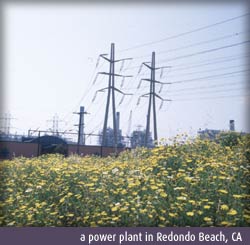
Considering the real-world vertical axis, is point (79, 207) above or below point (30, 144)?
below

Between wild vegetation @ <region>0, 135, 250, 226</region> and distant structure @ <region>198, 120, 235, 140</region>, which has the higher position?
distant structure @ <region>198, 120, 235, 140</region>

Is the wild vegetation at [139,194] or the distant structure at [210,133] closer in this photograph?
the wild vegetation at [139,194]

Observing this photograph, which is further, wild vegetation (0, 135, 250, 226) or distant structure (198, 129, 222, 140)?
distant structure (198, 129, 222, 140)

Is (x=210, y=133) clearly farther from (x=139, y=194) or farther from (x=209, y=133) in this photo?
(x=139, y=194)

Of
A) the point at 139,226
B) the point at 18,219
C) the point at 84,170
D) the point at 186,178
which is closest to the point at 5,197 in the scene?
the point at 18,219

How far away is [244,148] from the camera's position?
468 centimetres

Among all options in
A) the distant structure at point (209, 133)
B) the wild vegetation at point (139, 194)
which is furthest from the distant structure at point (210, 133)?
the wild vegetation at point (139, 194)

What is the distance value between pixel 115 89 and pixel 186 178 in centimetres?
Answer: 270

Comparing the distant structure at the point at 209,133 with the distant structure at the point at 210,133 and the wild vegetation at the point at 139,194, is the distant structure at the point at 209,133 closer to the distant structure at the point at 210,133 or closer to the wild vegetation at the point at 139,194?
the distant structure at the point at 210,133

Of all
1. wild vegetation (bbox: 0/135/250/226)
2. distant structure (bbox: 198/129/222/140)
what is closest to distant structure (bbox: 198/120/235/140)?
distant structure (bbox: 198/129/222/140)

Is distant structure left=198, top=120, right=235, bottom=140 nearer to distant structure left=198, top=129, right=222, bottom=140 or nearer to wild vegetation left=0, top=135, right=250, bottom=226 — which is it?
distant structure left=198, top=129, right=222, bottom=140

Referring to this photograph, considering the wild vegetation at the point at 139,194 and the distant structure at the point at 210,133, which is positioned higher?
the distant structure at the point at 210,133

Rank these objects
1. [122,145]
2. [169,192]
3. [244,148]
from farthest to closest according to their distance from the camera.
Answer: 1. [122,145]
2. [244,148]
3. [169,192]

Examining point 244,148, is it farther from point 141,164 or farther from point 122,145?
point 122,145
